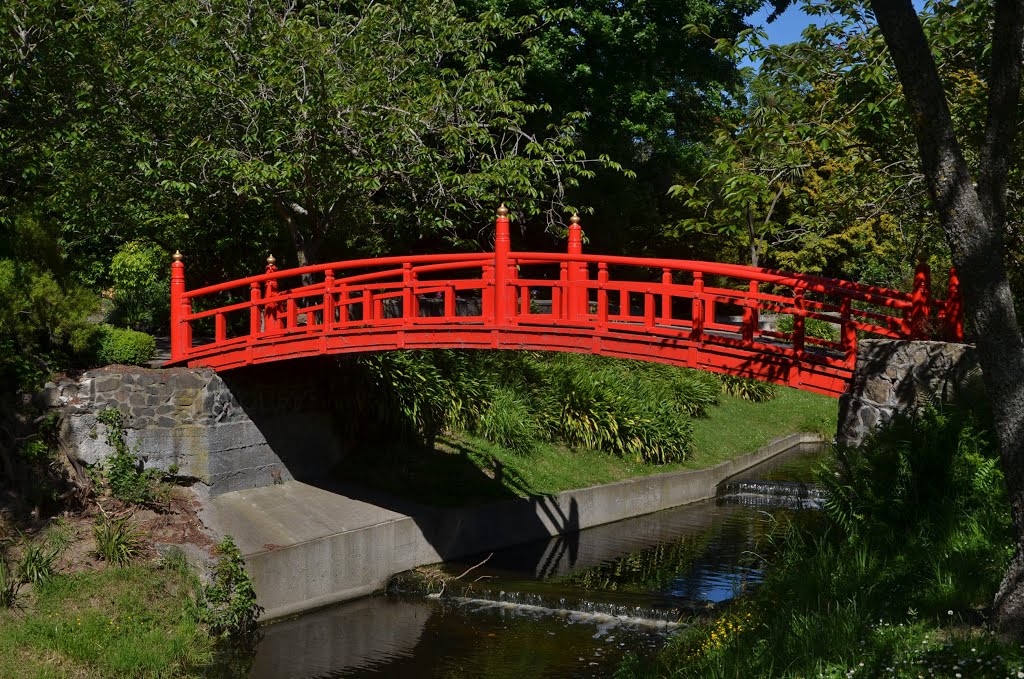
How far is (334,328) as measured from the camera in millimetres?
15414

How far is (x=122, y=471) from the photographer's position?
1518cm

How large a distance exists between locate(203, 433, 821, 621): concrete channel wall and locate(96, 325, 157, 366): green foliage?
2584 mm

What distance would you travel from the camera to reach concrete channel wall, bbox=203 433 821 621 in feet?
48.7

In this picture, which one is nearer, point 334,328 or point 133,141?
point 334,328

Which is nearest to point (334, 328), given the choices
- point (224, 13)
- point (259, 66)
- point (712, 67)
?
point (259, 66)

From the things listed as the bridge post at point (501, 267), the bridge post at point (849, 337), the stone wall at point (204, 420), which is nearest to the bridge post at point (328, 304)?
the stone wall at point (204, 420)

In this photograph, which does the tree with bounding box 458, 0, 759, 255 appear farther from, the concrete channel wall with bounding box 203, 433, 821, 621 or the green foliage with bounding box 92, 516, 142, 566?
the green foliage with bounding box 92, 516, 142, 566

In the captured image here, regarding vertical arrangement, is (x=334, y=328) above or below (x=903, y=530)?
above

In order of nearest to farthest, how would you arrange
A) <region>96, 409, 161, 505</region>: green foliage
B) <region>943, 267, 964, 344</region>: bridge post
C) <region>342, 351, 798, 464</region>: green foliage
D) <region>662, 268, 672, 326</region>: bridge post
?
<region>943, 267, 964, 344</region>: bridge post → <region>662, 268, 672, 326</region>: bridge post → <region>96, 409, 161, 505</region>: green foliage → <region>342, 351, 798, 464</region>: green foliage

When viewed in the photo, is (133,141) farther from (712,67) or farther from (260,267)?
(712,67)

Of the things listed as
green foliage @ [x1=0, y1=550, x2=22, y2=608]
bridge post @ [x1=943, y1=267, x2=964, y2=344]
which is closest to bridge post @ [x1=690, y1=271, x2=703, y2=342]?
bridge post @ [x1=943, y1=267, x2=964, y2=344]

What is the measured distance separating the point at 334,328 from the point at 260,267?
8517 millimetres

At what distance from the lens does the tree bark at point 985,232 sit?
798 centimetres

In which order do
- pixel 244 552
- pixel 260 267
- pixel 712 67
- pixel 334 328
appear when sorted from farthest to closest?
1. pixel 712 67
2. pixel 260 267
3. pixel 334 328
4. pixel 244 552
